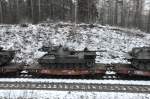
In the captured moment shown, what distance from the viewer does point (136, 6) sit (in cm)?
6562

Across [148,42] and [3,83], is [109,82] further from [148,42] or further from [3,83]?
[148,42]

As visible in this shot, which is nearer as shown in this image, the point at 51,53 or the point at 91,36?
the point at 51,53

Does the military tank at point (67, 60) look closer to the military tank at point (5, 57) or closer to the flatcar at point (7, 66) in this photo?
the flatcar at point (7, 66)

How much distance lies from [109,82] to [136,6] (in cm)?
4640

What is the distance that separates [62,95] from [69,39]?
1849 centimetres

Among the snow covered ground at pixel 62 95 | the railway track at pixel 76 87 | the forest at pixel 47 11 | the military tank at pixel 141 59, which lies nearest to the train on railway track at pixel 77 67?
the military tank at pixel 141 59

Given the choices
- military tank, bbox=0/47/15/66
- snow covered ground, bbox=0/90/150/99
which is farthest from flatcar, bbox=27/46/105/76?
snow covered ground, bbox=0/90/150/99

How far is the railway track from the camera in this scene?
19641mm

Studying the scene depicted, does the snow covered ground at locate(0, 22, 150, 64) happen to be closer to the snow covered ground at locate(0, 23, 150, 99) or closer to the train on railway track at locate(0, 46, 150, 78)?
the snow covered ground at locate(0, 23, 150, 99)

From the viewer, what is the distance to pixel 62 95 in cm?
1870

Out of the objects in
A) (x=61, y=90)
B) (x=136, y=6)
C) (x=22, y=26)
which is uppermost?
(x=136, y=6)

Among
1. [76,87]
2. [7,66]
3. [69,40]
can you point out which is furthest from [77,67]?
[69,40]

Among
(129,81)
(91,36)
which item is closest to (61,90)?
(129,81)

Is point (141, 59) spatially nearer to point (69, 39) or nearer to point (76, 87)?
point (76, 87)
